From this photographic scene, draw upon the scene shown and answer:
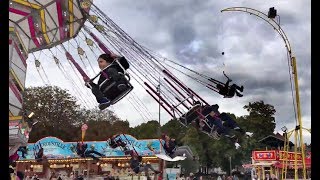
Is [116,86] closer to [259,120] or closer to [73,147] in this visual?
[73,147]

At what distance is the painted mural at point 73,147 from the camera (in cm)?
3425

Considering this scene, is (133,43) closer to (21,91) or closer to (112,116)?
(21,91)

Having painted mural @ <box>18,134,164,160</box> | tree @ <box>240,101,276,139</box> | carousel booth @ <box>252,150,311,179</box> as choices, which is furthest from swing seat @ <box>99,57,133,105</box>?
tree @ <box>240,101,276,139</box>

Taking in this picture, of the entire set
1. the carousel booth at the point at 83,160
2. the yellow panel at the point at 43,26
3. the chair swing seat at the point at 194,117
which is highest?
the yellow panel at the point at 43,26

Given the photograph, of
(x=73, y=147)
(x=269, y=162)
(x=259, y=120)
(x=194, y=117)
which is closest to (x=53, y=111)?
(x=73, y=147)

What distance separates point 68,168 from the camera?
3912 cm

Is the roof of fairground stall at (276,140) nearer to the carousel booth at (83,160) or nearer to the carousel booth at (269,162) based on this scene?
the carousel booth at (269,162)

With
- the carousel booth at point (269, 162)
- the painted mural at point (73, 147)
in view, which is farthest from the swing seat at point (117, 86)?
the painted mural at point (73, 147)

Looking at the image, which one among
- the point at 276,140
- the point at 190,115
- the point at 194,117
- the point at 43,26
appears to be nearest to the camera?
the point at 43,26

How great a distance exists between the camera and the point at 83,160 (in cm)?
3809

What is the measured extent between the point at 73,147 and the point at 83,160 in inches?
150
